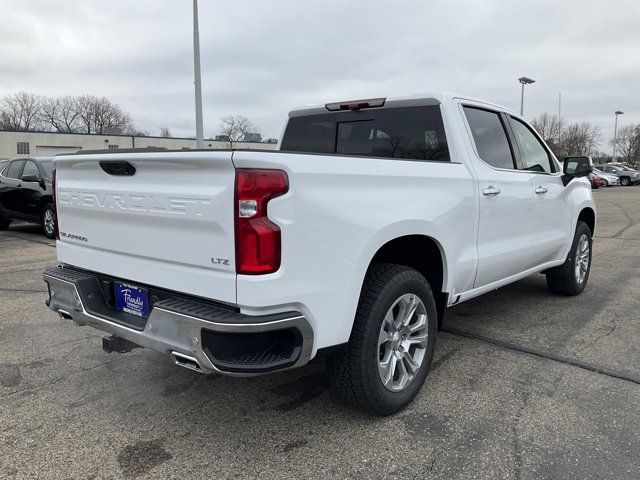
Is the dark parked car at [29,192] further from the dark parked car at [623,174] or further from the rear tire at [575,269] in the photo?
the dark parked car at [623,174]

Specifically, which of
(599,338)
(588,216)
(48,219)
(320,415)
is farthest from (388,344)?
(48,219)

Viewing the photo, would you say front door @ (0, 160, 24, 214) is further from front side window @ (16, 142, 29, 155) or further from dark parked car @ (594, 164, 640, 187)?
front side window @ (16, 142, 29, 155)

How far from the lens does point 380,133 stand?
404 centimetres

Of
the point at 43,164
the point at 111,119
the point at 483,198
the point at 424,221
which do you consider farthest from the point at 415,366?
the point at 111,119

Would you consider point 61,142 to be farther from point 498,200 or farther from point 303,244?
point 303,244

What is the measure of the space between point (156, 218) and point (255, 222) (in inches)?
25.5

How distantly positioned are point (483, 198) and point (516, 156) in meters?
1.02

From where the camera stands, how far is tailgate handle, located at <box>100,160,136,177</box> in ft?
9.04

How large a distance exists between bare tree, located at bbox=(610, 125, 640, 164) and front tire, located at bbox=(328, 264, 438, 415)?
289ft

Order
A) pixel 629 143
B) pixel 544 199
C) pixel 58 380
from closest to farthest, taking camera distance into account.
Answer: pixel 58 380, pixel 544 199, pixel 629 143

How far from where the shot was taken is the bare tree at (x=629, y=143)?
78.4m

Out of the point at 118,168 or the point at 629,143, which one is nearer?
the point at 118,168

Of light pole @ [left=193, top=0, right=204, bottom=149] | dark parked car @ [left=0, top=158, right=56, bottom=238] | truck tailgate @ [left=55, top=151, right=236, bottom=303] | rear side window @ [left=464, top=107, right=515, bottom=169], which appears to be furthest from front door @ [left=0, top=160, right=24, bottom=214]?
rear side window @ [left=464, top=107, right=515, bottom=169]

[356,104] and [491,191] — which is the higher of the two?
[356,104]
